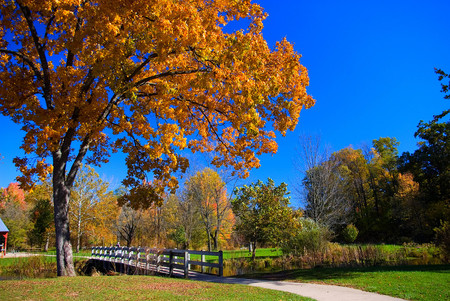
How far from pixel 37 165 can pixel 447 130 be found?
3345 centimetres

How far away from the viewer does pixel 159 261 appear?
12438 mm

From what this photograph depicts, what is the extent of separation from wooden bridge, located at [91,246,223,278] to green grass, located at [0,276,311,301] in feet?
11.4

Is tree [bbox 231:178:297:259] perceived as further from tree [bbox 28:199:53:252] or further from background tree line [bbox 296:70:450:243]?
tree [bbox 28:199:53:252]

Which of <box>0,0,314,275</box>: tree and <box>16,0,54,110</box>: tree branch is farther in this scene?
<box>16,0,54,110</box>: tree branch

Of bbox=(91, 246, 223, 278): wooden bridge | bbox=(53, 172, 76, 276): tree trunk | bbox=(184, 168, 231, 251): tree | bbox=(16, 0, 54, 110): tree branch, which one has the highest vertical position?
bbox=(16, 0, 54, 110): tree branch

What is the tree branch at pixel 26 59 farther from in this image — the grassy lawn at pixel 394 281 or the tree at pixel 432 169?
the tree at pixel 432 169

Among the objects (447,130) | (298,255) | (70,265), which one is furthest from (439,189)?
(70,265)

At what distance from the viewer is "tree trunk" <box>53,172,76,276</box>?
29.2 feet

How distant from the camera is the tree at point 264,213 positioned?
56.4ft

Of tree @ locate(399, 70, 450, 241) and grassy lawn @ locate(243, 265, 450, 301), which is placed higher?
tree @ locate(399, 70, 450, 241)

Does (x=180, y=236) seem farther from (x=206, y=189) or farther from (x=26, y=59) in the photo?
(x=26, y=59)

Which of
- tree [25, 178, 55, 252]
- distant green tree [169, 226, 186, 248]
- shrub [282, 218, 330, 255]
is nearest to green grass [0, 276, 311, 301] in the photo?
shrub [282, 218, 330, 255]

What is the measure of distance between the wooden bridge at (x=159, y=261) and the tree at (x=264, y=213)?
2.91 m

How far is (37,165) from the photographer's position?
926 centimetres
